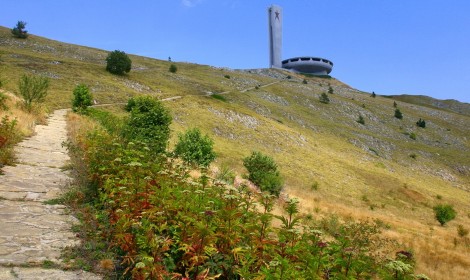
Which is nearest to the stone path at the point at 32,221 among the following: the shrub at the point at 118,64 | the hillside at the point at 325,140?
the hillside at the point at 325,140

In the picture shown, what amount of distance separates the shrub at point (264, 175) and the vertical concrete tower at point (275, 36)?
400 ft

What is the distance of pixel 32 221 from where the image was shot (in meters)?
5.94

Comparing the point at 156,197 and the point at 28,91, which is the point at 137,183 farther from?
the point at 28,91

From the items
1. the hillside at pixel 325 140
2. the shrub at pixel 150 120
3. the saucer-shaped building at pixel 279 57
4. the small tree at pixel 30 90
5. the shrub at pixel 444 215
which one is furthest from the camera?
the saucer-shaped building at pixel 279 57

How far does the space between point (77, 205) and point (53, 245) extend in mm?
1972

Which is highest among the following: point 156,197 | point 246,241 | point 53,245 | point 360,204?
point 156,197

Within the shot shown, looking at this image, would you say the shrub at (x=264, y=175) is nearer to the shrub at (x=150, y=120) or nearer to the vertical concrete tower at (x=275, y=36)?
the shrub at (x=150, y=120)

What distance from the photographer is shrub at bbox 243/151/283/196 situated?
75.6ft

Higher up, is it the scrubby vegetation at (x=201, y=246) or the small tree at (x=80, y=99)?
the small tree at (x=80, y=99)

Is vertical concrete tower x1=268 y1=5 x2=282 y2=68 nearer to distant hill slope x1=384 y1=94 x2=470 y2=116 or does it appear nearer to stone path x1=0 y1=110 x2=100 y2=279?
distant hill slope x1=384 y1=94 x2=470 y2=116

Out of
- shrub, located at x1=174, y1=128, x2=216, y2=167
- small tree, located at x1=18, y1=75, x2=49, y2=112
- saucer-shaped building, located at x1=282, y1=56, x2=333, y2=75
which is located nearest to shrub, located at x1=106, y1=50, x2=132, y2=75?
small tree, located at x1=18, y1=75, x2=49, y2=112

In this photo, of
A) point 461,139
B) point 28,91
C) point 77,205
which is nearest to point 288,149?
point 28,91

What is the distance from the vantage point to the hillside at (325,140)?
24.1m

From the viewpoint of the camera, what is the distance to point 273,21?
141250mm
